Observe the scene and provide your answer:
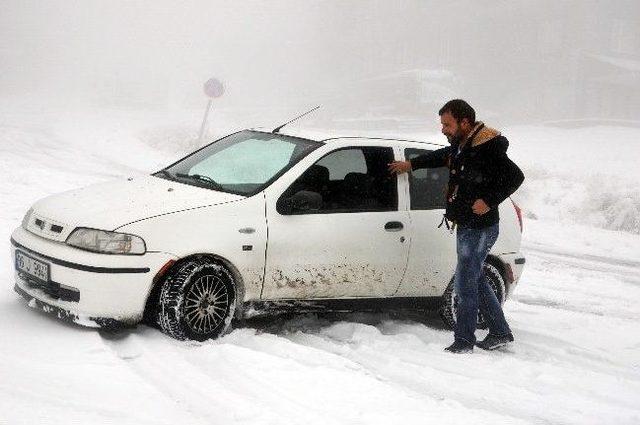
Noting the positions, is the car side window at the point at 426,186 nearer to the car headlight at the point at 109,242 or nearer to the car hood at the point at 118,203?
the car hood at the point at 118,203

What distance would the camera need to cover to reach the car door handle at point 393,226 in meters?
6.41

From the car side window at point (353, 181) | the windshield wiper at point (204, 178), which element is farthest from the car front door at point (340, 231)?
the windshield wiper at point (204, 178)

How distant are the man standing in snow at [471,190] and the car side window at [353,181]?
1.49 feet

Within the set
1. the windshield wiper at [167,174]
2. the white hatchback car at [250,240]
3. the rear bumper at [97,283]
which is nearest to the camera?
the rear bumper at [97,283]

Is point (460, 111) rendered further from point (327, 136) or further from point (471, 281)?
point (471, 281)

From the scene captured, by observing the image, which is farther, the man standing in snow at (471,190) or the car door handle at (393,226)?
the car door handle at (393,226)

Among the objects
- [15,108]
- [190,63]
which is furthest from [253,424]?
[190,63]

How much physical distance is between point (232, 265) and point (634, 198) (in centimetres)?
1628

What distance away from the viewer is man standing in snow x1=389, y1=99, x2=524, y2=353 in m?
5.86

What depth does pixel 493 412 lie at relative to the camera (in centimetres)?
480

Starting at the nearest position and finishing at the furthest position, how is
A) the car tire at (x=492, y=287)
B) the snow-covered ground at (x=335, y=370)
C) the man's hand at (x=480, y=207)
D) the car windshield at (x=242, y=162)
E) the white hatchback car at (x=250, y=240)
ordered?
the snow-covered ground at (x=335, y=370) < the white hatchback car at (x=250, y=240) < the man's hand at (x=480, y=207) < the car windshield at (x=242, y=162) < the car tire at (x=492, y=287)

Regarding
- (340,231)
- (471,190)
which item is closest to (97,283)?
(340,231)

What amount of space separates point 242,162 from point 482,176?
1.89 metres

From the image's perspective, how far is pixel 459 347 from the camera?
20.4ft
